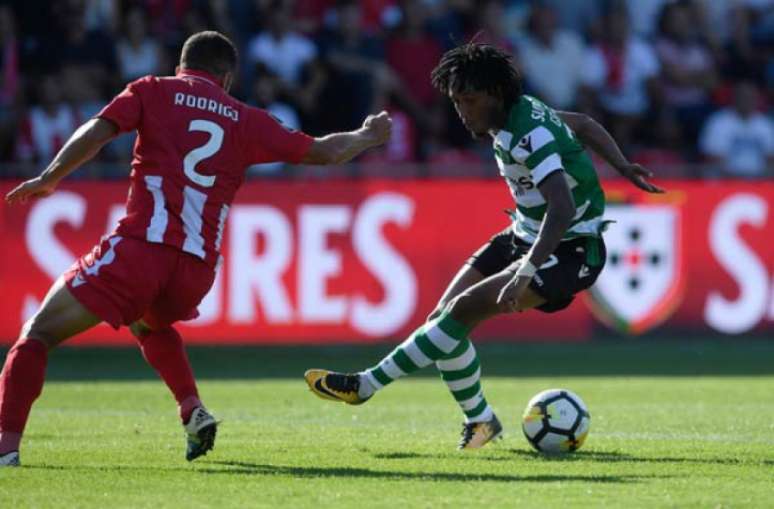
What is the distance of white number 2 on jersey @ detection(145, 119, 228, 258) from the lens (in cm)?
855

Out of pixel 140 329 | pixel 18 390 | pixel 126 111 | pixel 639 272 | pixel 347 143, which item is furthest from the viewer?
pixel 639 272

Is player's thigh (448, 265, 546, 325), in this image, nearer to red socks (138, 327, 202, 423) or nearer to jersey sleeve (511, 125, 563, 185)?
jersey sleeve (511, 125, 563, 185)

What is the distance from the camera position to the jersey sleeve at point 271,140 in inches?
340

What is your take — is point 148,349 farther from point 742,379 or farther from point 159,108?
point 742,379

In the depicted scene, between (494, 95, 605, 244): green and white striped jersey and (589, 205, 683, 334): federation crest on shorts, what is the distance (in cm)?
739

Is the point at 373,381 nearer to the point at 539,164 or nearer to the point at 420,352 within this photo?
the point at 420,352

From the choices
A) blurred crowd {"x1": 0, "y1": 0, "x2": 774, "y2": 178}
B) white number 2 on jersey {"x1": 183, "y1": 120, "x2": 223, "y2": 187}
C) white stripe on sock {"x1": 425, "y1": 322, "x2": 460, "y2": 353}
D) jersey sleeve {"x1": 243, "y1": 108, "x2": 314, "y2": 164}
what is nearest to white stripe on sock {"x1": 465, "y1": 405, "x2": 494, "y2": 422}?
white stripe on sock {"x1": 425, "y1": 322, "x2": 460, "y2": 353}

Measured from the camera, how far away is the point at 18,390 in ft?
27.2

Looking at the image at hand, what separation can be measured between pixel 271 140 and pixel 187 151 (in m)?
0.45

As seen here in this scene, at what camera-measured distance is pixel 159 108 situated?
855cm

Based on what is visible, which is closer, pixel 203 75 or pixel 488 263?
pixel 203 75

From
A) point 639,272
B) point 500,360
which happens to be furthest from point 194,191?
point 639,272

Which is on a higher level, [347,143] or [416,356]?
[347,143]

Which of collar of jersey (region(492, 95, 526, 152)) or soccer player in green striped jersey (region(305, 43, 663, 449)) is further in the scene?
collar of jersey (region(492, 95, 526, 152))
